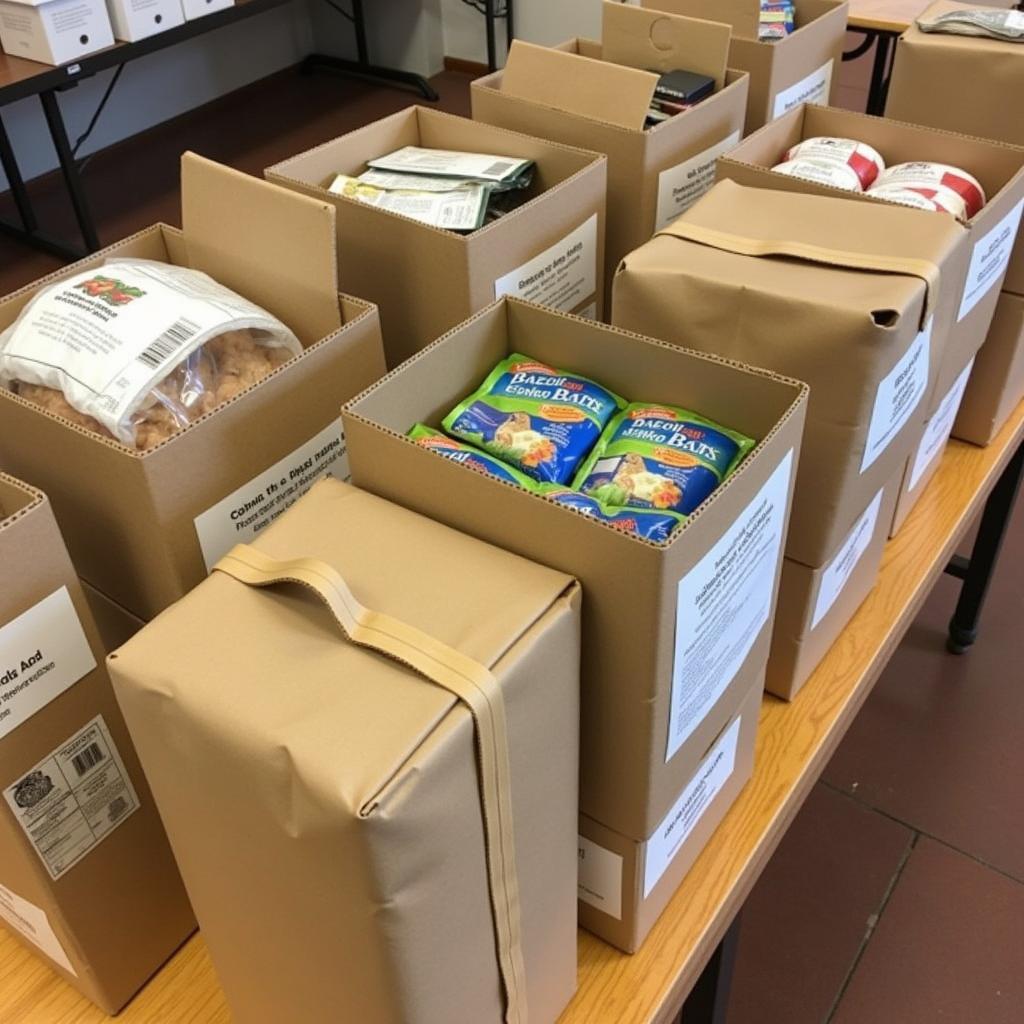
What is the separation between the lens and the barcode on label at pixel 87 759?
72cm

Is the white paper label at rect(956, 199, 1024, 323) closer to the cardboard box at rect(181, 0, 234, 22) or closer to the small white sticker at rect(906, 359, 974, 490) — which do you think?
the small white sticker at rect(906, 359, 974, 490)

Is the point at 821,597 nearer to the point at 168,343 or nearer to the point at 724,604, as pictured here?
the point at 724,604

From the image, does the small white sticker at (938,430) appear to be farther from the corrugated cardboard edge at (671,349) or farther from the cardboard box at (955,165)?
the corrugated cardboard edge at (671,349)

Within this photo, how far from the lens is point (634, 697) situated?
66 centimetres

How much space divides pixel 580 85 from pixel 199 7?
2.60 meters

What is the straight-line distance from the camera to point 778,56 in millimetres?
1346

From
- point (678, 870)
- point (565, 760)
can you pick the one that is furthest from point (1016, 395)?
point (565, 760)

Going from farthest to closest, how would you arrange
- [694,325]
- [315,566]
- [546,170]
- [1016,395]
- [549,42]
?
[549,42] < [1016,395] < [546,170] < [694,325] < [315,566]

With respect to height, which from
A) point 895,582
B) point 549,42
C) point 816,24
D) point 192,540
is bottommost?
point 549,42

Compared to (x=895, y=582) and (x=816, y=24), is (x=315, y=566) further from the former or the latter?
(x=816, y=24)

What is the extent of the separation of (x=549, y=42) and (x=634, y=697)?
15.5ft

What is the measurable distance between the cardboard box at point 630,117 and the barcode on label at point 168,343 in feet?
1.83

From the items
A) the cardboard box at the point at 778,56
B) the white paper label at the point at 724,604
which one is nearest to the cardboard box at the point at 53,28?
the cardboard box at the point at 778,56

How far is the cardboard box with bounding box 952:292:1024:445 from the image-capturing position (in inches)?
48.0
